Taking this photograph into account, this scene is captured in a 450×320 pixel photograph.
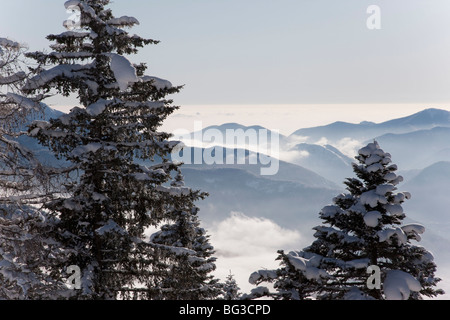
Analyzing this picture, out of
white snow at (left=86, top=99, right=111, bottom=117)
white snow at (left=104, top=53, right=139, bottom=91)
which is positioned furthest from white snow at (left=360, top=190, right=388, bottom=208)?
white snow at (left=86, top=99, right=111, bottom=117)

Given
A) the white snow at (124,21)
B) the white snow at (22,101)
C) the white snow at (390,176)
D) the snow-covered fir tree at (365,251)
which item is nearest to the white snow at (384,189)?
the snow-covered fir tree at (365,251)

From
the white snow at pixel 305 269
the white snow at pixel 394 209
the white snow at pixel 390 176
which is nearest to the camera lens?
the white snow at pixel 305 269

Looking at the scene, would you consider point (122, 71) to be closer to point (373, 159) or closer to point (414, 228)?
point (373, 159)

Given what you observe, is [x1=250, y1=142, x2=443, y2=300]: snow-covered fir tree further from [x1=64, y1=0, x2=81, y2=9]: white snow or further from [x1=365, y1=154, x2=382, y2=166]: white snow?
[x1=64, y1=0, x2=81, y2=9]: white snow

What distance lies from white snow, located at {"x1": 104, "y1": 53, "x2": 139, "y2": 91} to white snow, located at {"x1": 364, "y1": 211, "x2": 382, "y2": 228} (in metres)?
7.94

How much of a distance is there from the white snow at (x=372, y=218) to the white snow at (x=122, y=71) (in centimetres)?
794

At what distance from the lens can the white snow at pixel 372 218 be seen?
11977mm

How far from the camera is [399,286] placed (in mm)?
10977

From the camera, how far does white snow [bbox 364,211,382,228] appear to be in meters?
12.0

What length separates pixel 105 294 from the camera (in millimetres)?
11562

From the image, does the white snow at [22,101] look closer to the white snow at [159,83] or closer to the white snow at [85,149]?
the white snow at [85,149]
